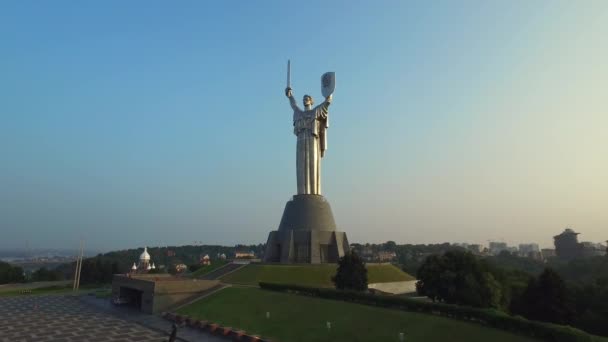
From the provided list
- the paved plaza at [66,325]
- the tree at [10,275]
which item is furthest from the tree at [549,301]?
the tree at [10,275]

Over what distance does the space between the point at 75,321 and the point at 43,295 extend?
16088mm

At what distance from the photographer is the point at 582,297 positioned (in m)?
21.0

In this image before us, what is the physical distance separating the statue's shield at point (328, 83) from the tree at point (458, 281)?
19769 millimetres

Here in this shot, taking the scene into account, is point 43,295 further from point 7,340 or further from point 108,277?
point 7,340

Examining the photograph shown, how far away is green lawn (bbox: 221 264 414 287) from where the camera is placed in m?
27.9

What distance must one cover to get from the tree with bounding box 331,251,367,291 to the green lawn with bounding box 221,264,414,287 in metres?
5.58

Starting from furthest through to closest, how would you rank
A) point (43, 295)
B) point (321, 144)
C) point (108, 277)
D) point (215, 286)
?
point (108, 277) → point (321, 144) → point (43, 295) → point (215, 286)

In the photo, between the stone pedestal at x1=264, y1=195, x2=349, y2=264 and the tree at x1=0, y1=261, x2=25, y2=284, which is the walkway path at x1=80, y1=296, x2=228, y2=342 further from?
the tree at x1=0, y1=261, x2=25, y2=284

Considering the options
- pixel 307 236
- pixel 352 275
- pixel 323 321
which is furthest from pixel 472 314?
pixel 307 236

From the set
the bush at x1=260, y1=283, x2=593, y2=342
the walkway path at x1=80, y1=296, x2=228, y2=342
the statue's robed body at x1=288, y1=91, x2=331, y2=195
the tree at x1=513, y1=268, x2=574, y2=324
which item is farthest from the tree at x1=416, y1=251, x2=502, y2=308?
the statue's robed body at x1=288, y1=91, x2=331, y2=195

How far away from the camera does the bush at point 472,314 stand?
441 inches

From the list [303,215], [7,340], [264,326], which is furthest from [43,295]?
[264,326]

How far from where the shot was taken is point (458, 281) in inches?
742

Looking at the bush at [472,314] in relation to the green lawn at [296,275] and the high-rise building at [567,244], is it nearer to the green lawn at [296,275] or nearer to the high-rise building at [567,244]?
the green lawn at [296,275]
